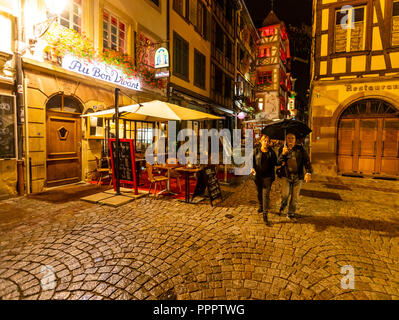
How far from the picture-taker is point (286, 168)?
5.12 metres

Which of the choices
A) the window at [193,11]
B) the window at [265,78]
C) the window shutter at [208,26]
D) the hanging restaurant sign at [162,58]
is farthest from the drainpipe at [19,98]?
the window at [265,78]

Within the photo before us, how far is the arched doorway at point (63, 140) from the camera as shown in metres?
7.64

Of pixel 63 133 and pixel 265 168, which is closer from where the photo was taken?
pixel 265 168

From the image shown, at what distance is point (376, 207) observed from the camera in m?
6.19

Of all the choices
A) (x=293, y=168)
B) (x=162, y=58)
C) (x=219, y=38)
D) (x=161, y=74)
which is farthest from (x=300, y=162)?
(x=219, y=38)

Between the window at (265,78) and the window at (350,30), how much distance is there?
23291 millimetres

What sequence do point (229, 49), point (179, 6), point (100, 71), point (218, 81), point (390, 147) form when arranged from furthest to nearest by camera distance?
point (229, 49), point (218, 81), point (179, 6), point (390, 147), point (100, 71)

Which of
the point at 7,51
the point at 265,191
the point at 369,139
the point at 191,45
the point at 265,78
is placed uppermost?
the point at 265,78

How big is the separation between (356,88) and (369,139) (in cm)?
253

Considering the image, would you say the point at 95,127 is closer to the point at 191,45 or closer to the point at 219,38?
the point at 191,45

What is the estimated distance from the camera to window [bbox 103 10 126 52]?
9.66m

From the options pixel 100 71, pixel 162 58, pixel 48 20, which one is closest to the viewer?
pixel 48 20
